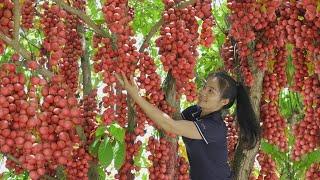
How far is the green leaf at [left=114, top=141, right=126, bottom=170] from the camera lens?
118 inches

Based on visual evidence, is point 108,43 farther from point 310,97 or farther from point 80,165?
point 310,97

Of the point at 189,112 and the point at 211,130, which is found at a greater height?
the point at 189,112

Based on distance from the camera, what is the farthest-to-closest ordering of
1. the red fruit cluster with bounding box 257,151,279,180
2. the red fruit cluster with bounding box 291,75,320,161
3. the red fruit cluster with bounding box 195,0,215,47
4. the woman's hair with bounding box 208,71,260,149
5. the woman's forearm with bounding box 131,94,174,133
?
the red fruit cluster with bounding box 257,151,279,180
the woman's hair with bounding box 208,71,260,149
the red fruit cluster with bounding box 291,75,320,161
the red fruit cluster with bounding box 195,0,215,47
the woman's forearm with bounding box 131,94,174,133

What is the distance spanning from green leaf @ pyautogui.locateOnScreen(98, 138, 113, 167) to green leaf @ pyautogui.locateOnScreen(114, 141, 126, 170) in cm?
5

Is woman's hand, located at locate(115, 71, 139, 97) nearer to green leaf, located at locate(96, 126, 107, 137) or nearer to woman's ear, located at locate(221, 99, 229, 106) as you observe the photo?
green leaf, located at locate(96, 126, 107, 137)

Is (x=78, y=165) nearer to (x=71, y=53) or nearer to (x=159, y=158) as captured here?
(x=159, y=158)

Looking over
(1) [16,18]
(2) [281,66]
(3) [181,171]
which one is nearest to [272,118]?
(2) [281,66]

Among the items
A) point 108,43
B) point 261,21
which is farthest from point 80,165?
point 261,21

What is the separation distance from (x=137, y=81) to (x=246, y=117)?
106 cm

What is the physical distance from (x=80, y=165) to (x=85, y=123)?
0.32 m

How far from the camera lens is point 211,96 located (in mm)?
3967

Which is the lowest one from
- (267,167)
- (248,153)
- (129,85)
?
(267,167)

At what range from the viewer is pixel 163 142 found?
3.68 m

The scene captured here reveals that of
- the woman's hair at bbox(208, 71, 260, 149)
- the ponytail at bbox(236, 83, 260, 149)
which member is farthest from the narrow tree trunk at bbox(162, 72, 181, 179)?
the ponytail at bbox(236, 83, 260, 149)
